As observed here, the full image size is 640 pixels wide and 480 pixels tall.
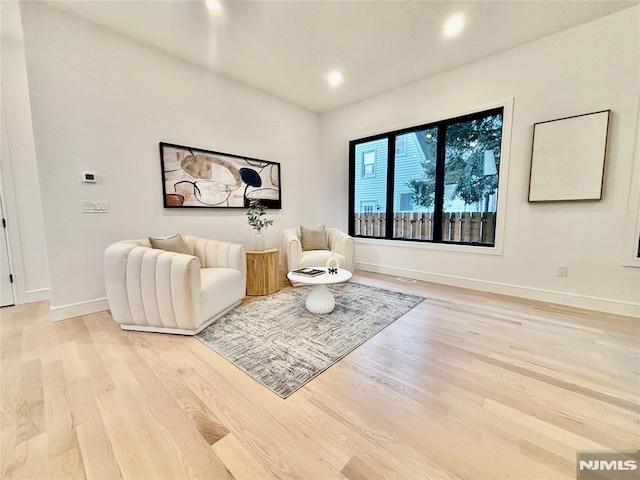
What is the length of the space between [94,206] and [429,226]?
4.15 m

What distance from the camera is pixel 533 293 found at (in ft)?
9.86

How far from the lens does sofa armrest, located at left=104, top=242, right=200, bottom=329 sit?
2.09 m

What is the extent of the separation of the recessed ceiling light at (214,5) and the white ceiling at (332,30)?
43 millimetres

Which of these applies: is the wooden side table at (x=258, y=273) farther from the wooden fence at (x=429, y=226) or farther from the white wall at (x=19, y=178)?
the white wall at (x=19, y=178)

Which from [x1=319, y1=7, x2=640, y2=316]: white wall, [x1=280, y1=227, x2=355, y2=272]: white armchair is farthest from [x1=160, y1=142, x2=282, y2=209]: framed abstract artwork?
[x1=319, y1=7, x2=640, y2=316]: white wall

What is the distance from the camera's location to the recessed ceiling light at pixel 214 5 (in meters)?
2.24

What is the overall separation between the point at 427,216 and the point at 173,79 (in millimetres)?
3820

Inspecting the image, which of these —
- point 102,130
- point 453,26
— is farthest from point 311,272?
point 453,26

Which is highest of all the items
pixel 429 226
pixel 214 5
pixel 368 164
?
pixel 214 5

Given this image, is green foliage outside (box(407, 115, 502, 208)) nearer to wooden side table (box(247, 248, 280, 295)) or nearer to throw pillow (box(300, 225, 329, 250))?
throw pillow (box(300, 225, 329, 250))

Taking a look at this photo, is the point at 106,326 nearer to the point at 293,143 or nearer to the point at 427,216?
the point at 293,143

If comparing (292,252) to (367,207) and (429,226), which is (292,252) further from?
(429,226)

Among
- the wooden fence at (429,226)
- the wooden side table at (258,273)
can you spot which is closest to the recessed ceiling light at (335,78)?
the wooden fence at (429,226)

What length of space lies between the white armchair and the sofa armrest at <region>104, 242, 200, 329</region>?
58.7 inches
